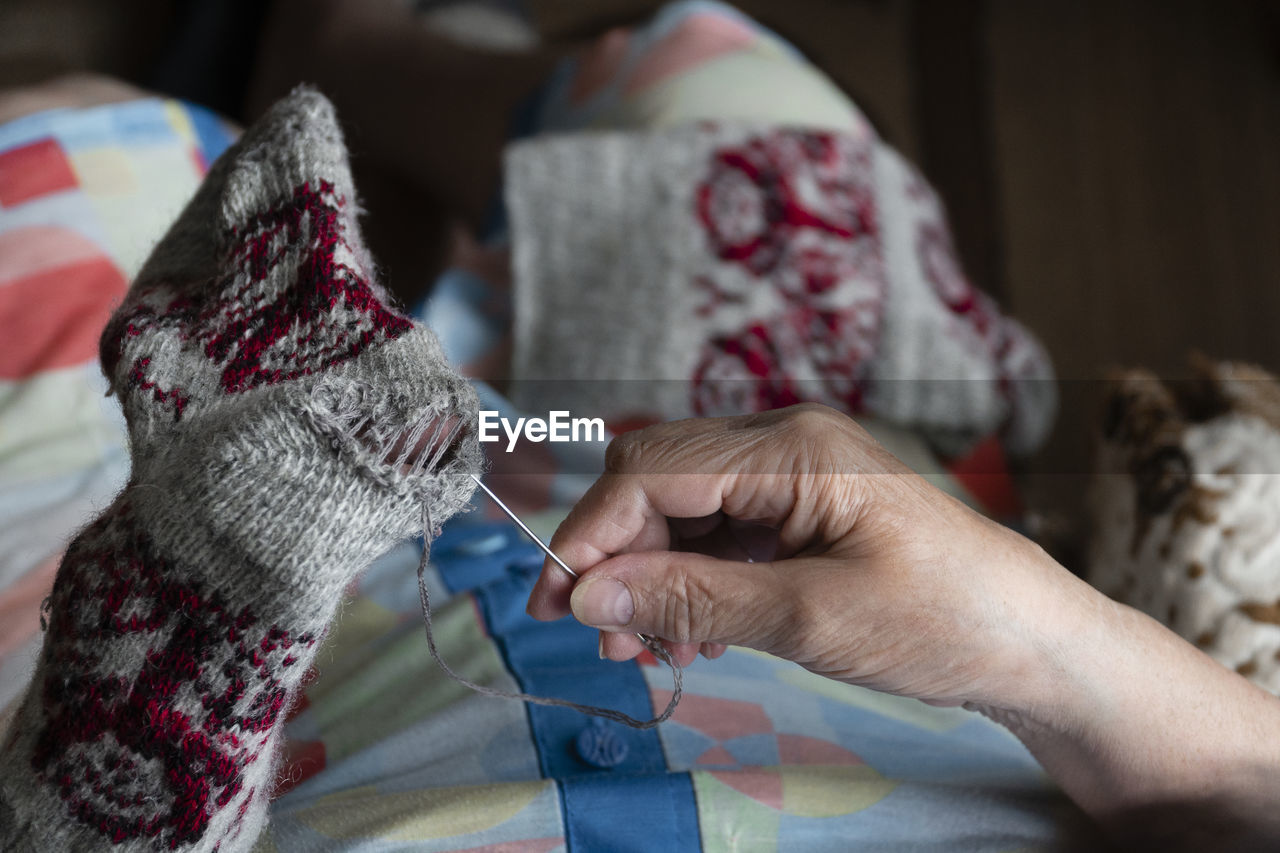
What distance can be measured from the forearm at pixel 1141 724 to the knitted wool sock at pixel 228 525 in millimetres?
288

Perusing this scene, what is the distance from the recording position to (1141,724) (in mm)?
477

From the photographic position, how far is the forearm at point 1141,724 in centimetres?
45

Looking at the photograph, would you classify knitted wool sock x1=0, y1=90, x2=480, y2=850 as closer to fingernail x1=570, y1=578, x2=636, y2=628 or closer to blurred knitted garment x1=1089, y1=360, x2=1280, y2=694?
fingernail x1=570, y1=578, x2=636, y2=628

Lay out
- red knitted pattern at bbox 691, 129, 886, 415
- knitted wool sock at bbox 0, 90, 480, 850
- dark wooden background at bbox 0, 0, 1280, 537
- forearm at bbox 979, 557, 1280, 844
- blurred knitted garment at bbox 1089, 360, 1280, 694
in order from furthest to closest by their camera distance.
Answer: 1. dark wooden background at bbox 0, 0, 1280, 537
2. red knitted pattern at bbox 691, 129, 886, 415
3. blurred knitted garment at bbox 1089, 360, 1280, 694
4. forearm at bbox 979, 557, 1280, 844
5. knitted wool sock at bbox 0, 90, 480, 850

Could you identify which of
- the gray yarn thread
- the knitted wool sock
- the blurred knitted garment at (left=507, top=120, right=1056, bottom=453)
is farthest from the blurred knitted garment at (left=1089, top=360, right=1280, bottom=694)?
the knitted wool sock

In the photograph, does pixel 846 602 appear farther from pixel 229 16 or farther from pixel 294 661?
pixel 229 16

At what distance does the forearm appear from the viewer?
45 centimetres

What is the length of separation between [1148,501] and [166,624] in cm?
59

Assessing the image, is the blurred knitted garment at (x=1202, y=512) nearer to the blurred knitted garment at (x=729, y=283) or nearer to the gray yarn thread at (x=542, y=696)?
the blurred knitted garment at (x=729, y=283)

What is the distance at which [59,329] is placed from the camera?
69cm

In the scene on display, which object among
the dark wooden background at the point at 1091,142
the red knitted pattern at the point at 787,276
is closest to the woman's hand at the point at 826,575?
the red knitted pattern at the point at 787,276

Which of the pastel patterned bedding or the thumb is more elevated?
the thumb

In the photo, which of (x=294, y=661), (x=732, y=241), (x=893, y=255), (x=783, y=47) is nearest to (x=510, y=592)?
(x=294, y=661)

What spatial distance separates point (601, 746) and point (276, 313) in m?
0.28
